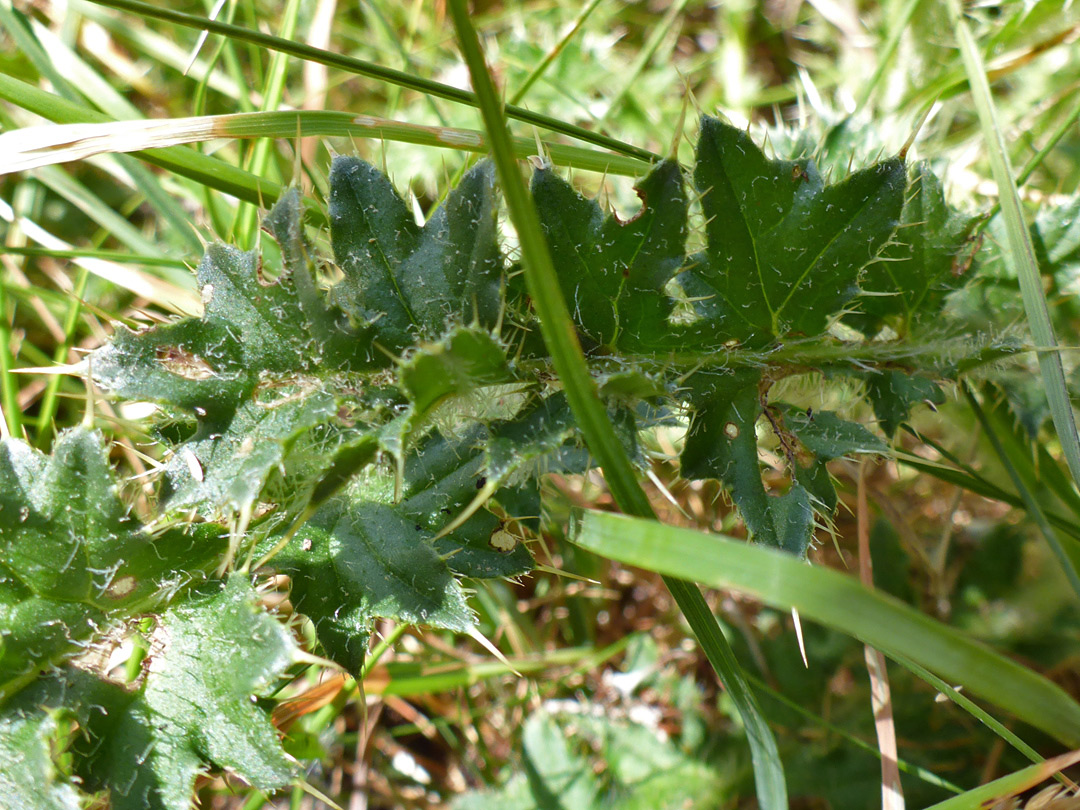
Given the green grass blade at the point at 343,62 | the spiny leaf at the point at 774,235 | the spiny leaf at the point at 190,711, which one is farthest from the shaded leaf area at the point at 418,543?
the green grass blade at the point at 343,62

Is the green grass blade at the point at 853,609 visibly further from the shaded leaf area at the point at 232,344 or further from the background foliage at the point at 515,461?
the shaded leaf area at the point at 232,344

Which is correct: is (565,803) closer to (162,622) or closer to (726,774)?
(726,774)

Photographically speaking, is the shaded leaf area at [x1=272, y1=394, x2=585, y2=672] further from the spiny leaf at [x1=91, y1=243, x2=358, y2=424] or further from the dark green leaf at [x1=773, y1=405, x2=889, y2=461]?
the dark green leaf at [x1=773, y1=405, x2=889, y2=461]

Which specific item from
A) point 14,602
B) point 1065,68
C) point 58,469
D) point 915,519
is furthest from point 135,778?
point 1065,68

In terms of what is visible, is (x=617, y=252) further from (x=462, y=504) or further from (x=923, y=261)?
(x=923, y=261)

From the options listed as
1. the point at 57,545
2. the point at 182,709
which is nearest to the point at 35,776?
the point at 182,709
